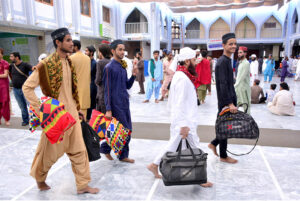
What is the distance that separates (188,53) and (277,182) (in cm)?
169

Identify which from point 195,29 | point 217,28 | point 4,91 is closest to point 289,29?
point 217,28

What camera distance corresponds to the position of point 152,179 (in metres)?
2.89

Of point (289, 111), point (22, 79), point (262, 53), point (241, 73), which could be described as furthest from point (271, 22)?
point (22, 79)

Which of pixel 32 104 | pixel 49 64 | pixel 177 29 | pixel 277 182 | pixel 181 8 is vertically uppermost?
pixel 181 8

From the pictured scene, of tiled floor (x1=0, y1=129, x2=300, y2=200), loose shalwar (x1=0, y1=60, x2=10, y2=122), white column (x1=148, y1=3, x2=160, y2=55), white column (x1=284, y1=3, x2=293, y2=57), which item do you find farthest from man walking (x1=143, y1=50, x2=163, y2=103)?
white column (x1=284, y1=3, x2=293, y2=57)

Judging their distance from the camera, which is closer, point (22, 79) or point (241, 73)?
point (241, 73)

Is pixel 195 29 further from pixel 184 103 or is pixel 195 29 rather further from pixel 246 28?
pixel 184 103

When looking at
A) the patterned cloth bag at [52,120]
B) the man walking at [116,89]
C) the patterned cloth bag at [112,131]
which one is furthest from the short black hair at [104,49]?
the patterned cloth bag at [52,120]

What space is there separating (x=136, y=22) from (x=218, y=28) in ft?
28.7

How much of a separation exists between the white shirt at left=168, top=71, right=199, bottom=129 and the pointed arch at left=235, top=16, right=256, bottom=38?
25.5 meters

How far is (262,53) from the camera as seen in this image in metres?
27.1

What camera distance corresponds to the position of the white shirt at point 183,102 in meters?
2.42

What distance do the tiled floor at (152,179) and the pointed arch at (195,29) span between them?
24227 mm

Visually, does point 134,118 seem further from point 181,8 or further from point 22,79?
point 181,8
